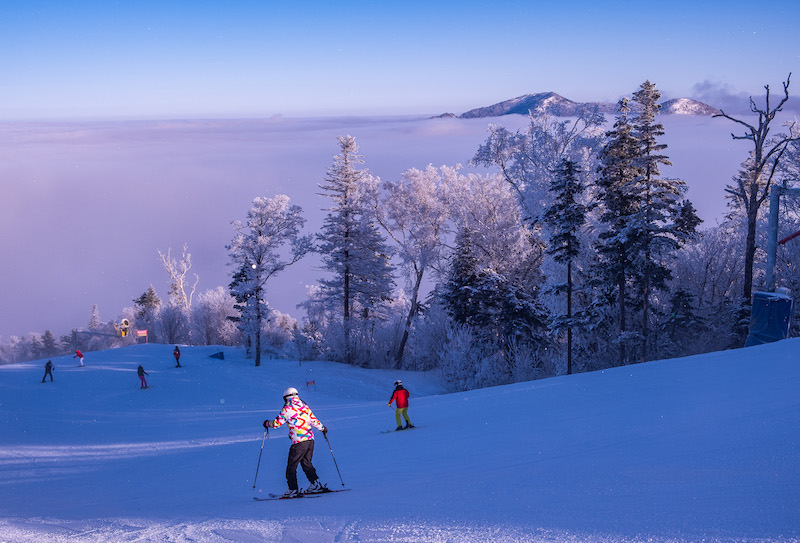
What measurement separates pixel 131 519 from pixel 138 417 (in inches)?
708

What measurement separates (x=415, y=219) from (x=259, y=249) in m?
13.1

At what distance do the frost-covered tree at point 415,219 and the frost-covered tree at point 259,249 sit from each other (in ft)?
26.4

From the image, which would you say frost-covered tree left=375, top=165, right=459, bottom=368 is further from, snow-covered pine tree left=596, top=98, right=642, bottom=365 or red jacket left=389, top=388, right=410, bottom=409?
red jacket left=389, top=388, right=410, bottom=409

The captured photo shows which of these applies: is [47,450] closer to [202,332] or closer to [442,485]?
[442,485]

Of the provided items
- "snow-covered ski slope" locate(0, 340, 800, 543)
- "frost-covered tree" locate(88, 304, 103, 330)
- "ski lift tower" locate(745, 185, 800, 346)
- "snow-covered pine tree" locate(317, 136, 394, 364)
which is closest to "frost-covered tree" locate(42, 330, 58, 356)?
"frost-covered tree" locate(88, 304, 103, 330)

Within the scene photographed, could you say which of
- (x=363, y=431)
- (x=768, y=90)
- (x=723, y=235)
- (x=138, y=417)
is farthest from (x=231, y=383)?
(x=723, y=235)

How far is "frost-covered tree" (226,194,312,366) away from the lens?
41562mm

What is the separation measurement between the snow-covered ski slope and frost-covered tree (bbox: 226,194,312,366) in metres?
18.1

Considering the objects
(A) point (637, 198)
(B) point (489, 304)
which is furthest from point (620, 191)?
(B) point (489, 304)

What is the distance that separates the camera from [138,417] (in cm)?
2523

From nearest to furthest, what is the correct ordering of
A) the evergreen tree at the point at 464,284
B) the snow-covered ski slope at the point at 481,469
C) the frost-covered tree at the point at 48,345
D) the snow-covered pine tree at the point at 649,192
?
the snow-covered ski slope at the point at 481,469 → the snow-covered pine tree at the point at 649,192 → the evergreen tree at the point at 464,284 → the frost-covered tree at the point at 48,345

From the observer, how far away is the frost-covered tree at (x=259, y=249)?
1636 inches

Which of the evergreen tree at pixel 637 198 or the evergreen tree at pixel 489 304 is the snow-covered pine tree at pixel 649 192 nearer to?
the evergreen tree at pixel 637 198

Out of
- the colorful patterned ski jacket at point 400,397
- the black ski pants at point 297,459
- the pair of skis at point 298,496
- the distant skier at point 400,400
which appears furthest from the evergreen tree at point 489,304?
the black ski pants at point 297,459
